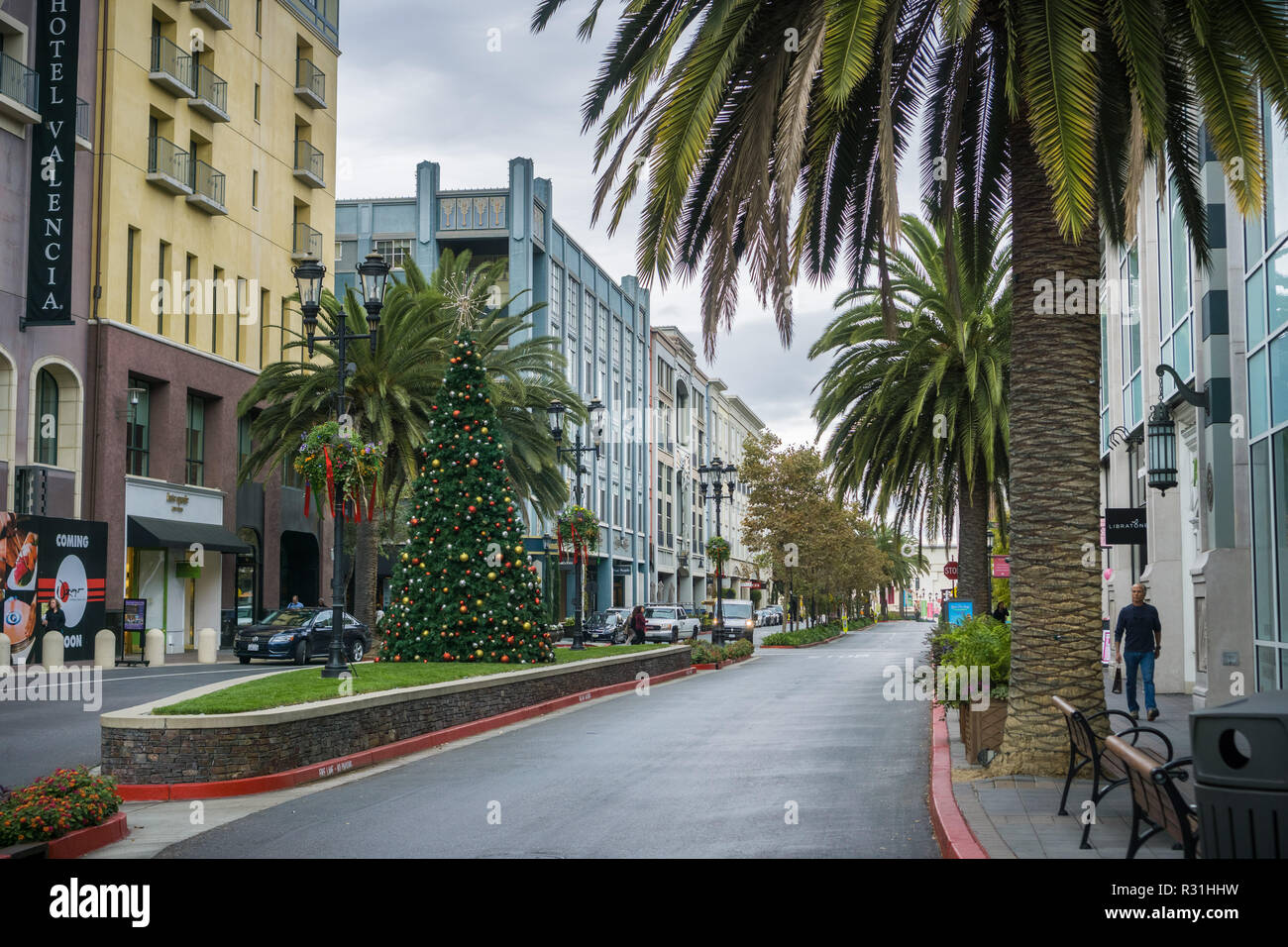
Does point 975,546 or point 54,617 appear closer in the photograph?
Answer: point 975,546

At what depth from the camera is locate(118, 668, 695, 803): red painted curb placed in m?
11.9

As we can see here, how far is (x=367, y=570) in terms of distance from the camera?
32750 millimetres

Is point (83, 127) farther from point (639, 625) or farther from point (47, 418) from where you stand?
point (639, 625)

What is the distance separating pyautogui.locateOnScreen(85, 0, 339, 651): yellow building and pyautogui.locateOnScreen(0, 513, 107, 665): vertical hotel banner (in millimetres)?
1075

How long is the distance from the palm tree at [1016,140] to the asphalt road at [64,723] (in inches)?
337

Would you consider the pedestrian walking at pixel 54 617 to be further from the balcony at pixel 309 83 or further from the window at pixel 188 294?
the balcony at pixel 309 83

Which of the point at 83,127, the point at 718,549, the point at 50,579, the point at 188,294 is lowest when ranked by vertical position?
the point at 50,579

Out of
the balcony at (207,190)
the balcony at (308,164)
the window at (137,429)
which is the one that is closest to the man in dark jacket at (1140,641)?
the window at (137,429)

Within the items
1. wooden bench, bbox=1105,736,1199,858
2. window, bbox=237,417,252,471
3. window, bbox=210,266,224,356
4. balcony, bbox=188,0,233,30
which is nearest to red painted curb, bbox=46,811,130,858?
wooden bench, bbox=1105,736,1199,858

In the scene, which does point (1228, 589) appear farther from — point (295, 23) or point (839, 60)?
point (295, 23)

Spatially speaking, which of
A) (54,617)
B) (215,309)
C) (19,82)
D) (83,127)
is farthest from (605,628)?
(19,82)

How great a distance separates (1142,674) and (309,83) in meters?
40.3

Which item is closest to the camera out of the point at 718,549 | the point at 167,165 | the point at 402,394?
the point at 402,394

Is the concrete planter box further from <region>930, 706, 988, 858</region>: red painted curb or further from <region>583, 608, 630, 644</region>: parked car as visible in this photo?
<region>583, 608, 630, 644</region>: parked car
